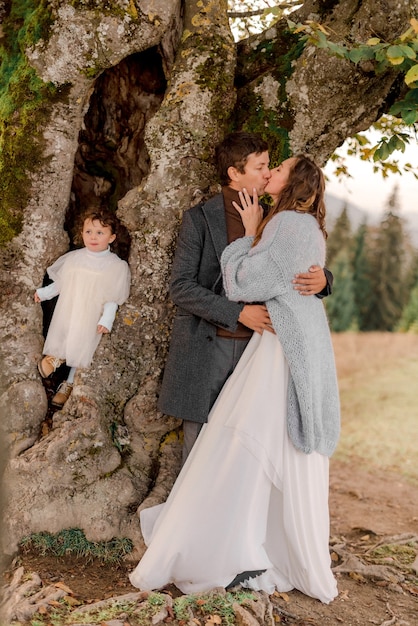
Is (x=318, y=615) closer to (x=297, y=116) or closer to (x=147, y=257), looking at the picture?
(x=147, y=257)

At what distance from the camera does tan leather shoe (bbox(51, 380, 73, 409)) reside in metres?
4.37

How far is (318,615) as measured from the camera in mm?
3713

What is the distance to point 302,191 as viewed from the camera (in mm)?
3605

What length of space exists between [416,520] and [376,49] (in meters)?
4.78

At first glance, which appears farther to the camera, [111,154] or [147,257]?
[111,154]

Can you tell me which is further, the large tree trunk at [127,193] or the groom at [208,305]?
the large tree trunk at [127,193]

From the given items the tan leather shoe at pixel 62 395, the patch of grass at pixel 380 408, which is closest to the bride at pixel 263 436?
the tan leather shoe at pixel 62 395

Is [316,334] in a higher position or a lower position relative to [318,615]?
higher

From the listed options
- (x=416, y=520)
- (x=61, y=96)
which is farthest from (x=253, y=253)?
(x=416, y=520)

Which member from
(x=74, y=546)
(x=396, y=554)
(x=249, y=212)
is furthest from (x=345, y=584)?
(x=249, y=212)

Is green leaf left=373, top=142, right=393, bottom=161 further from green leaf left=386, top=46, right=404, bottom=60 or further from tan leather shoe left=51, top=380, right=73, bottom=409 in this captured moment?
tan leather shoe left=51, top=380, right=73, bottom=409

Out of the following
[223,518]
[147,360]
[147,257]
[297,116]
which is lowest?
[223,518]

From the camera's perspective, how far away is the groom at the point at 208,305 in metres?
3.73

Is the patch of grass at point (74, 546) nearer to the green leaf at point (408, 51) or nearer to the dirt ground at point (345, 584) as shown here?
the dirt ground at point (345, 584)
